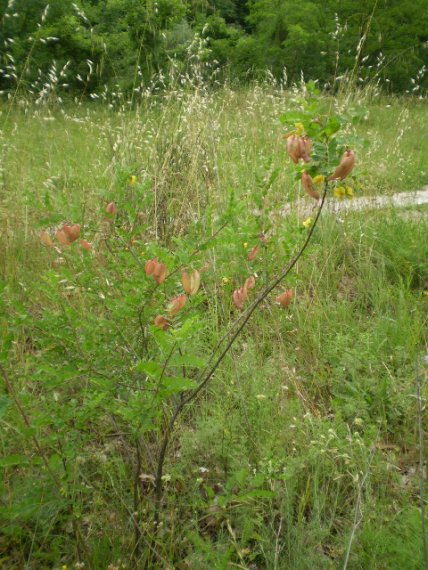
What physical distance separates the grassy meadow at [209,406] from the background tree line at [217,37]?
501 cm

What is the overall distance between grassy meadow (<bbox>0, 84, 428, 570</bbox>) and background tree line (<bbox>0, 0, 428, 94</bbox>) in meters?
5.01

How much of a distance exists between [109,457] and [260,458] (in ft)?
1.69

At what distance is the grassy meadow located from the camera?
1.34m

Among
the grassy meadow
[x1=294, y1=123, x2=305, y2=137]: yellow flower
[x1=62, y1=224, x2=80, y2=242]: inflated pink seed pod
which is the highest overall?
[x1=294, y1=123, x2=305, y2=137]: yellow flower

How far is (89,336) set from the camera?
138cm

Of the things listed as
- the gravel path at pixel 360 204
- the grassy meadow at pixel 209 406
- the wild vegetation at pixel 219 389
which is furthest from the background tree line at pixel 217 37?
the grassy meadow at pixel 209 406

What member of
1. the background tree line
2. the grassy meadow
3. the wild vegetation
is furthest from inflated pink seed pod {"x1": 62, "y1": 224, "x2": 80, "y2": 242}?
the background tree line

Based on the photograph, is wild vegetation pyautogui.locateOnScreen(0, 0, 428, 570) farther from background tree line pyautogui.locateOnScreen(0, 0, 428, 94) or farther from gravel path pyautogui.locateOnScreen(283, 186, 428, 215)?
background tree line pyautogui.locateOnScreen(0, 0, 428, 94)

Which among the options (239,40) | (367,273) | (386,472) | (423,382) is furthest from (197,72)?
(239,40)

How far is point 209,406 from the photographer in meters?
2.01

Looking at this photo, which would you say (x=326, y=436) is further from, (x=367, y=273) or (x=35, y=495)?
(x=367, y=273)

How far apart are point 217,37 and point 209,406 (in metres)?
9.06

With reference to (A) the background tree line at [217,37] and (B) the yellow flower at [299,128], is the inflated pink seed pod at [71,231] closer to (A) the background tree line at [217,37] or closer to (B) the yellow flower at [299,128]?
(B) the yellow flower at [299,128]

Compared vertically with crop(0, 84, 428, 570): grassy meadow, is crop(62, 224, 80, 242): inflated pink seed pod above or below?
above
